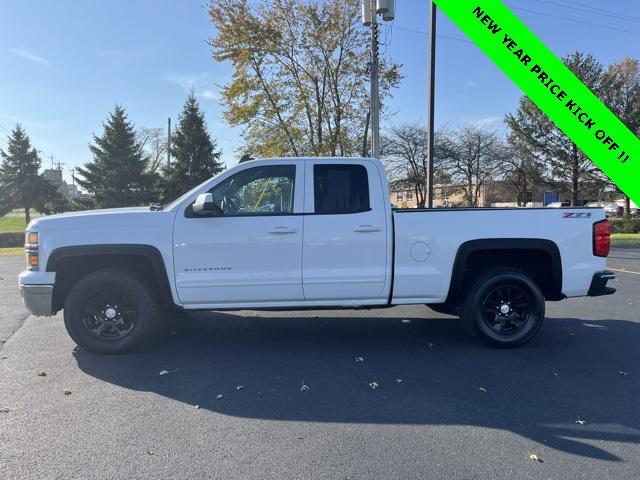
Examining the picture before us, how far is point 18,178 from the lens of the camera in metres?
43.5

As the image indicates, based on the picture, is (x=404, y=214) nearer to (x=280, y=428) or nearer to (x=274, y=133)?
(x=280, y=428)

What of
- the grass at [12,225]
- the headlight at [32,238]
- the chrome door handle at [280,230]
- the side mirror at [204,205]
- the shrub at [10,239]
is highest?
the side mirror at [204,205]

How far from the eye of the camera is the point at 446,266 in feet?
15.4

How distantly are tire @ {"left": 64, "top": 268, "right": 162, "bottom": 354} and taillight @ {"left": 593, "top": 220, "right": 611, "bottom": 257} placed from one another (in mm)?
4710

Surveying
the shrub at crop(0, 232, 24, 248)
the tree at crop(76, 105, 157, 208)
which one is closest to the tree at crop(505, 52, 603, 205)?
the tree at crop(76, 105, 157, 208)

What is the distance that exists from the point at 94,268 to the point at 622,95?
36.5m

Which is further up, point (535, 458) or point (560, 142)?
point (560, 142)

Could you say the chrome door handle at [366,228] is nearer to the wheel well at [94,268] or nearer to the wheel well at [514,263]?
the wheel well at [514,263]

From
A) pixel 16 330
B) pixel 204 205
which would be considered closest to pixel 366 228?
pixel 204 205

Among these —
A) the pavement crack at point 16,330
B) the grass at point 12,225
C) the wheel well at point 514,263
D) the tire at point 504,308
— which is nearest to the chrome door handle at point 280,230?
the wheel well at point 514,263

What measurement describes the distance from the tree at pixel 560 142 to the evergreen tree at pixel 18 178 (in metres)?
43.8

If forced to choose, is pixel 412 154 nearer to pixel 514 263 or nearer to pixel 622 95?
pixel 622 95

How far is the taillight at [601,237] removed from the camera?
4715 mm

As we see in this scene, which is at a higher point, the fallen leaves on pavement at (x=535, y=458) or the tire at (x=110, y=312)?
the tire at (x=110, y=312)
